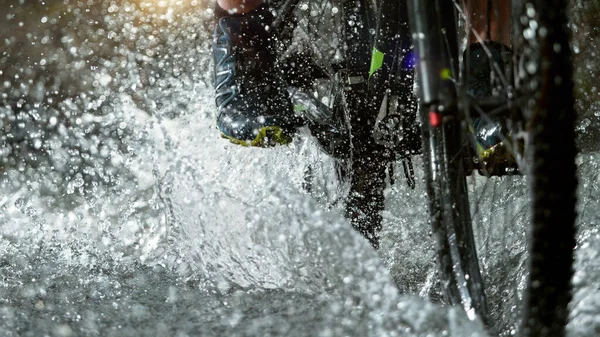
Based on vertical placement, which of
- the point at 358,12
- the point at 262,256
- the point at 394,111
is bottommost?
the point at 262,256

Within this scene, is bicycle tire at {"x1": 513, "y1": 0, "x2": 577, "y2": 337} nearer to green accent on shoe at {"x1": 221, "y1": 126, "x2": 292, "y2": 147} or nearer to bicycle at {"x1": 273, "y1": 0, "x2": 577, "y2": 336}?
bicycle at {"x1": 273, "y1": 0, "x2": 577, "y2": 336}

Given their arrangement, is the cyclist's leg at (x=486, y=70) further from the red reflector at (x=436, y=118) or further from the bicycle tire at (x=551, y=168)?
the bicycle tire at (x=551, y=168)

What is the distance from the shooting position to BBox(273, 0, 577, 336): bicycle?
93 cm

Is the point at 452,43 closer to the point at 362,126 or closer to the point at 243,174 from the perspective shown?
the point at 362,126

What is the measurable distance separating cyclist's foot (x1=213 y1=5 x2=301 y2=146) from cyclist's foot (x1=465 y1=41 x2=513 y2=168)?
1.90 feet

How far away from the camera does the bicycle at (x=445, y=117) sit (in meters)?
0.93

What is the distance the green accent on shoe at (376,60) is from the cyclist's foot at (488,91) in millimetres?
288

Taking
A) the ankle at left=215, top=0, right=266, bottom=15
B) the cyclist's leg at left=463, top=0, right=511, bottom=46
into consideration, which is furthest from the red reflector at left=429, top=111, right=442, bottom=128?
the ankle at left=215, top=0, right=266, bottom=15

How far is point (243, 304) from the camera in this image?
1.72 meters

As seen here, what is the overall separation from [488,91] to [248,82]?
0.84m

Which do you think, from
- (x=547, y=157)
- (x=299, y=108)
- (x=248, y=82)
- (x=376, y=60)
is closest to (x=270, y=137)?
(x=299, y=108)

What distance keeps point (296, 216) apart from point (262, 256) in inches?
7.3

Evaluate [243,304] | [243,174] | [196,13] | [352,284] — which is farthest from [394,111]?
[196,13]

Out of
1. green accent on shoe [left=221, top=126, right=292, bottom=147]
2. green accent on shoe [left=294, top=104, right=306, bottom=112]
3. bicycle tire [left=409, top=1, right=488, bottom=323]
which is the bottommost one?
green accent on shoe [left=221, top=126, right=292, bottom=147]
